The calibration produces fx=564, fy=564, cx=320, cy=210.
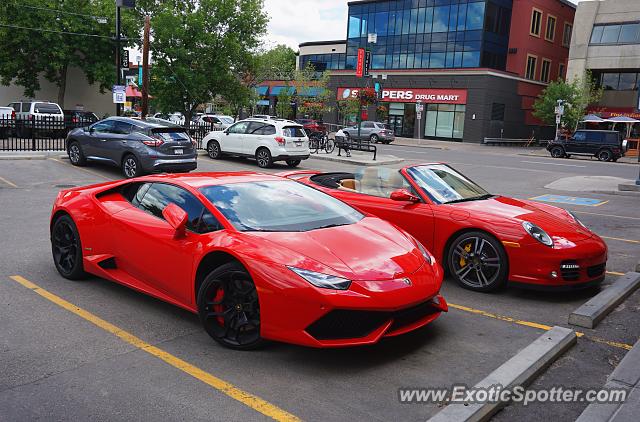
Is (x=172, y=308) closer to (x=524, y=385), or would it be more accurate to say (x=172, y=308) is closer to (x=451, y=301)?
(x=451, y=301)

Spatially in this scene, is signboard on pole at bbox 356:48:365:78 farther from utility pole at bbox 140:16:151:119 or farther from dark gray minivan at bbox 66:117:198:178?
dark gray minivan at bbox 66:117:198:178

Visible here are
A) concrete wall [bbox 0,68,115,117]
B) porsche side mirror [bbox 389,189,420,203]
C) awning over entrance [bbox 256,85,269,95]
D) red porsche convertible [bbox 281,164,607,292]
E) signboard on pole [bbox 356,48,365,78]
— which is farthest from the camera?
awning over entrance [bbox 256,85,269,95]

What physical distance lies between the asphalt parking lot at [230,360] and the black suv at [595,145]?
103 ft

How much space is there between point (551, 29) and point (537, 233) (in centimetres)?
5962

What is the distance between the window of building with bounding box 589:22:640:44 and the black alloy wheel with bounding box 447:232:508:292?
49.8m

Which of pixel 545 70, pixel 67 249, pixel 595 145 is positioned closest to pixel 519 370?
pixel 67 249

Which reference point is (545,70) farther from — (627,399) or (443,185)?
(627,399)

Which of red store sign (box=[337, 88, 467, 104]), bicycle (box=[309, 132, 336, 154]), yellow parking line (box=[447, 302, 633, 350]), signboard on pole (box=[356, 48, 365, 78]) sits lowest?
yellow parking line (box=[447, 302, 633, 350])

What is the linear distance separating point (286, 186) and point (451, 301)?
2107 millimetres

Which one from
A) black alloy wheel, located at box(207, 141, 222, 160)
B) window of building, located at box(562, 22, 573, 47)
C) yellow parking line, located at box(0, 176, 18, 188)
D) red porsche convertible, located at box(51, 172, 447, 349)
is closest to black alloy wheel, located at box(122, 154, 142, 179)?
yellow parking line, located at box(0, 176, 18, 188)

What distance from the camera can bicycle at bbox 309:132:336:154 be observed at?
28.2 meters

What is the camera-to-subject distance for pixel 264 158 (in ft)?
67.8

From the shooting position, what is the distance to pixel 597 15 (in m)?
49.1

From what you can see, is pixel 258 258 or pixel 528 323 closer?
pixel 258 258
